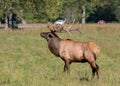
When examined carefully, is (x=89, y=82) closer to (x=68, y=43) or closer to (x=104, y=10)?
(x=68, y=43)

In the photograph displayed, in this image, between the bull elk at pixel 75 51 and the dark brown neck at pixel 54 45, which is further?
the dark brown neck at pixel 54 45

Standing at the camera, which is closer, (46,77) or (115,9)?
(46,77)

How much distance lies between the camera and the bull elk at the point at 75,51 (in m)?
13.1

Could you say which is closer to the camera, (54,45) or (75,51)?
(75,51)

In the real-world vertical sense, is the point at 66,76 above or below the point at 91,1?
above

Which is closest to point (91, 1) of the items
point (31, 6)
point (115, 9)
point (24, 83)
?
point (115, 9)

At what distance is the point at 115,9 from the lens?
296 ft

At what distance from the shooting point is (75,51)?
13.4 meters

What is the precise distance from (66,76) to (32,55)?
8856 mm

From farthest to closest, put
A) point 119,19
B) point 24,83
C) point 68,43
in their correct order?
point 119,19 → point 68,43 → point 24,83

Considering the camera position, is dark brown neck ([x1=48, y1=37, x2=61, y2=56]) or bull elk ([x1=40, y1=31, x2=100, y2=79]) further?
dark brown neck ([x1=48, y1=37, x2=61, y2=56])

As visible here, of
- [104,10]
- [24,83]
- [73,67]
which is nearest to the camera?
[24,83]

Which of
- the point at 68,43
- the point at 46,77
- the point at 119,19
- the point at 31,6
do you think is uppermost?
the point at 68,43

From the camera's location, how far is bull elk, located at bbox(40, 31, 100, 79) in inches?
515
